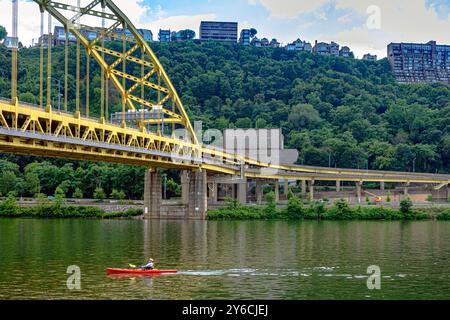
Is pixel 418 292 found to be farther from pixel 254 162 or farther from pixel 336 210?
pixel 254 162

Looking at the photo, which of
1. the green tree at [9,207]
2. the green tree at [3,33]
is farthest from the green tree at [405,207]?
the green tree at [3,33]

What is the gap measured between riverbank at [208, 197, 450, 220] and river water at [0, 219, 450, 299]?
22.8 metres

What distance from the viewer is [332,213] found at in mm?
96625

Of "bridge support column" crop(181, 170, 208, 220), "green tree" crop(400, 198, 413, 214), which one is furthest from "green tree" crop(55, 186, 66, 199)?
"green tree" crop(400, 198, 413, 214)

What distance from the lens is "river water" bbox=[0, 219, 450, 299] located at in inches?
1375

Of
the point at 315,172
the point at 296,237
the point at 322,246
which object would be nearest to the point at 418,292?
the point at 322,246

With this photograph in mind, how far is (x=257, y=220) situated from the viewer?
96125 mm

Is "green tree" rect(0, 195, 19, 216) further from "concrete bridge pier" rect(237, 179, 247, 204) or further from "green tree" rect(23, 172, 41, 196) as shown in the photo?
"concrete bridge pier" rect(237, 179, 247, 204)

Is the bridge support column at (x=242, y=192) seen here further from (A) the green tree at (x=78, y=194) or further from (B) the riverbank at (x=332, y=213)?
(A) the green tree at (x=78, y=194)

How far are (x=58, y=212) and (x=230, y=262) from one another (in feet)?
Result: 192

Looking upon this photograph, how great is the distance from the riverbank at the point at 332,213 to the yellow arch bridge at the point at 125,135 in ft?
17.0

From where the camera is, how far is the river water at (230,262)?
115ft

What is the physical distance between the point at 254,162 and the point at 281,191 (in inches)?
747

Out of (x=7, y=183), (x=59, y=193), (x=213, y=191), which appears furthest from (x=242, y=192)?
(x=7, y=183)
